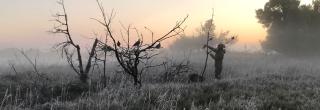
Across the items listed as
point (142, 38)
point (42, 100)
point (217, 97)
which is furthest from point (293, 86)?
point (42, 100)

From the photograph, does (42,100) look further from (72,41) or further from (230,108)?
(230,108)

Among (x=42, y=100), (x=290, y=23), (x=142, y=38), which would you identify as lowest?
(x=42, y=100)

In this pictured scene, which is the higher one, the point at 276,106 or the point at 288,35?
the point at 288,35

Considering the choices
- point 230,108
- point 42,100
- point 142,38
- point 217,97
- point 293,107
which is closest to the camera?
point 230,108

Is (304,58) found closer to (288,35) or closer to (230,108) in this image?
(288,35)

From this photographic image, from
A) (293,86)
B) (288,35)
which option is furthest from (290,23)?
(293,86)

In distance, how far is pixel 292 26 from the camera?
155 feet

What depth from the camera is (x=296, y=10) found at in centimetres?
4716

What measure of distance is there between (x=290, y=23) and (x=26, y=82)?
3545cm

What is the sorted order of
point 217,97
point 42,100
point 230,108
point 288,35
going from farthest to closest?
point 288,35, point 42,100, point 217,97, point 230,108

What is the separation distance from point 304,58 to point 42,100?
38.2m

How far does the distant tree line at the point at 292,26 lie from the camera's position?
4712 centimetres

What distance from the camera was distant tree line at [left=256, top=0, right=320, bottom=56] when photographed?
47125 millimetres

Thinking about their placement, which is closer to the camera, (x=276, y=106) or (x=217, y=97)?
(x=276, y=106)
